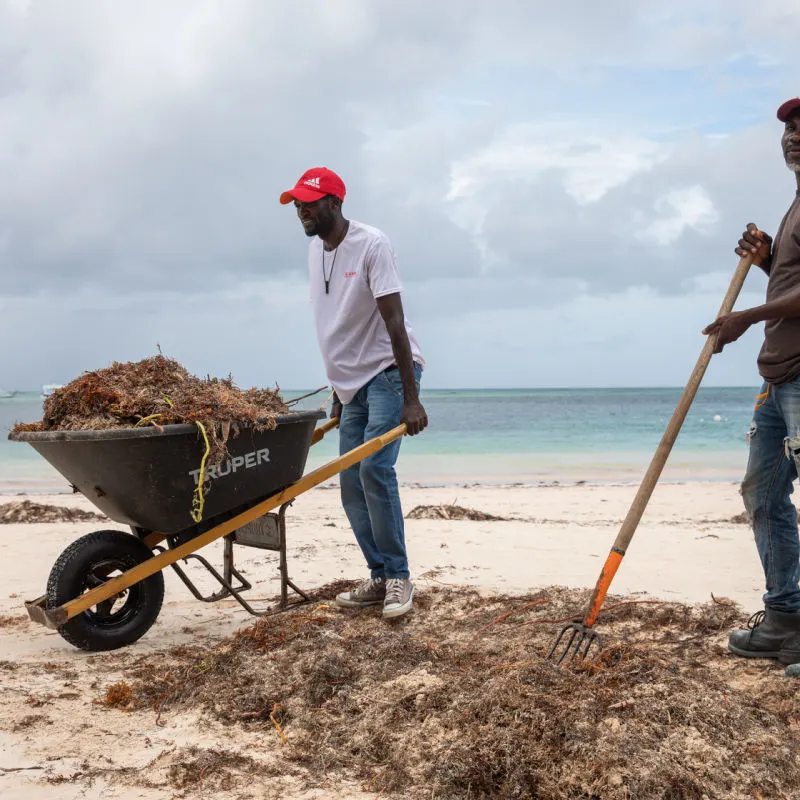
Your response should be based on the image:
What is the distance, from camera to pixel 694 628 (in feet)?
11.5

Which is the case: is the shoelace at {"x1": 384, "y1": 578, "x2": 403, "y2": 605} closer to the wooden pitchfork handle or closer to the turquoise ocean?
the wooden pitchfork handle

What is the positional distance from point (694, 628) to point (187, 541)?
7.13ft

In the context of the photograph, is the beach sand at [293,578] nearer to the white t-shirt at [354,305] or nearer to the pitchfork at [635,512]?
the pitchfork at [635,512]

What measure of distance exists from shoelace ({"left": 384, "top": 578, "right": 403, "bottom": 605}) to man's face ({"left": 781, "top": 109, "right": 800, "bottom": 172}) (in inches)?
92.1

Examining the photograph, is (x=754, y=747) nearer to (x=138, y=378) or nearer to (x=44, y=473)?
(x=138, y=378)

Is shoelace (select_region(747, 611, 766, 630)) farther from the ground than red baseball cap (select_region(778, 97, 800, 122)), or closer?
closer

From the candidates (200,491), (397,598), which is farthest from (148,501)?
(397,598)

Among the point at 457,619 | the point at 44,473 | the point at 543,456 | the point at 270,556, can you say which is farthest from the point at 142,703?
the point at 543,456

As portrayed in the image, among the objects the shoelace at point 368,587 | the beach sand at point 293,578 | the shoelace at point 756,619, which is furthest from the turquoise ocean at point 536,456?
the shoelace at point 756,619

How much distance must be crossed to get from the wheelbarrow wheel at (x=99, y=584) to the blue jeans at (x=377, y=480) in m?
0.97

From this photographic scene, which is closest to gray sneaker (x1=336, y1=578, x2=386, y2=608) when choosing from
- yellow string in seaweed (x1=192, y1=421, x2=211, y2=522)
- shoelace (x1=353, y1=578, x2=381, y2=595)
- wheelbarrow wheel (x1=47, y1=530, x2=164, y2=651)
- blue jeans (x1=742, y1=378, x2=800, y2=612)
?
shoelace (x1=353, y1=578, x2=381, y2=595)

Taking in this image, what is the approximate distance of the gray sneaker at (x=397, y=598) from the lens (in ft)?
12.1

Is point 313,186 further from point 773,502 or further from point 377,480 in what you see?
point 773,502

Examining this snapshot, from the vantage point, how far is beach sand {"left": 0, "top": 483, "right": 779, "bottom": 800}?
2381 millimetres
